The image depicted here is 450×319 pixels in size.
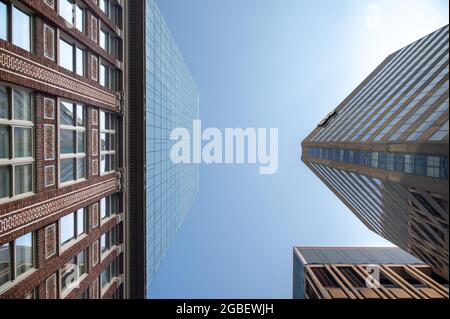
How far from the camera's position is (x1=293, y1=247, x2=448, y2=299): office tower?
4766 centimetres

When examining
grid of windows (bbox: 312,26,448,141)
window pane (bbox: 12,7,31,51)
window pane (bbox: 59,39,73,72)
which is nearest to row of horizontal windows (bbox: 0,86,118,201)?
window pane (bbox: 12,7,31,51)

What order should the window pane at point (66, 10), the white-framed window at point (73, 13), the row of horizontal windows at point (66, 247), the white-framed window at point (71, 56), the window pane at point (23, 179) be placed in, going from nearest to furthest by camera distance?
1. the row of horizontal windows at point (66, 247)
2. the window pane at point (23, 179)
3. the window pane at point (66, 10)
4. the white-framed window at point (73, 13)
5. the white-framed window at point (71, 56)

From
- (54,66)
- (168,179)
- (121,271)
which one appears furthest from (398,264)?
(54,66)

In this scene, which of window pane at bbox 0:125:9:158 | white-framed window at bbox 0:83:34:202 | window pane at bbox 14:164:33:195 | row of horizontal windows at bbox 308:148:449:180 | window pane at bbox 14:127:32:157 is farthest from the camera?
row of horizontal windows at bbox 308:148:449:180

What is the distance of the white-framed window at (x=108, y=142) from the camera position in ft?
89.1

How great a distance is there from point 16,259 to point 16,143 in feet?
19.1

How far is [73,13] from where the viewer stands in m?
21.8

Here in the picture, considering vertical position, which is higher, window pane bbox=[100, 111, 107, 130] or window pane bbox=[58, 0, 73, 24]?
Answer: window pane bbox=[58, 0, 73, 24]

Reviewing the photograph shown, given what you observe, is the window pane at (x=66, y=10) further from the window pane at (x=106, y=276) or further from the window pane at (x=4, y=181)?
the window pane at (x=106, y=276)

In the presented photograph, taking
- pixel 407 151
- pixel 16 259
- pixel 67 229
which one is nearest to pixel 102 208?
pixel 67 229

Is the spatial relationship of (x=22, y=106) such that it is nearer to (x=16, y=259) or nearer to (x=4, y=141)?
(x=4, y=141)

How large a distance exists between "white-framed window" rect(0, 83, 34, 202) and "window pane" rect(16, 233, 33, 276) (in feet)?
7.82

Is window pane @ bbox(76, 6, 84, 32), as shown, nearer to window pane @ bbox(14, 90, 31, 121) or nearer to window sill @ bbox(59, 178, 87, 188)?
window pane @ bbox(14, 90, 31, 121)

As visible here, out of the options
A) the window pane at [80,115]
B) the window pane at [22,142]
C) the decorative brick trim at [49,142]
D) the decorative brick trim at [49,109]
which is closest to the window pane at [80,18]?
the window pane at [80,115]
